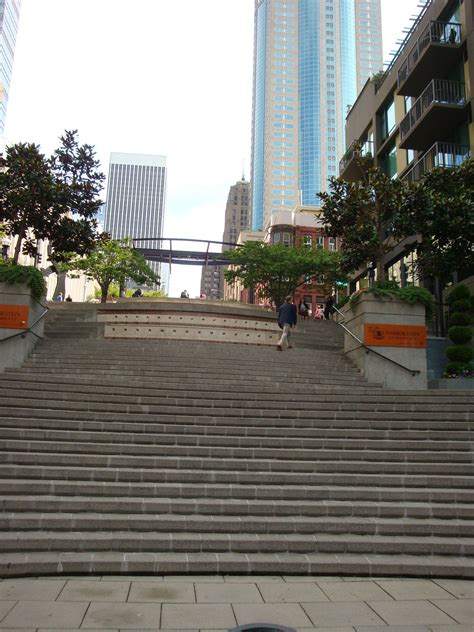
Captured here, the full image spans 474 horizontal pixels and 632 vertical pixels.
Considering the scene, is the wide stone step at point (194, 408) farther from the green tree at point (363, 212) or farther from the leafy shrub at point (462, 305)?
the green tree at point (363, 212)

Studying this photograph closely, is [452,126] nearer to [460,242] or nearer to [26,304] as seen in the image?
[460,242]

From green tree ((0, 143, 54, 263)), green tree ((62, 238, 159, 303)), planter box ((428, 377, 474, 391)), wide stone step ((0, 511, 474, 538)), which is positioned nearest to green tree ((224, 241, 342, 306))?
green tree ((62, 238, 159, 303))

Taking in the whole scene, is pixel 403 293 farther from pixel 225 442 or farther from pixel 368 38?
pixel 368 38

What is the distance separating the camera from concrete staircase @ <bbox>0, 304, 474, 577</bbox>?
19.3 feet

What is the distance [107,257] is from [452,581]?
2980 cm

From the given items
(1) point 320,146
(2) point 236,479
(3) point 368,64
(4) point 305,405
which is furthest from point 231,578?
(3) point 368,64

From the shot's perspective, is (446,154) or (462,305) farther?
(446,154)

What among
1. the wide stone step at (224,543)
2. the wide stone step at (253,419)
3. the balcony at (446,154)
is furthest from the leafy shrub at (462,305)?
the wide stone step at (224,543)

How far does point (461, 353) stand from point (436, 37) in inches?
629

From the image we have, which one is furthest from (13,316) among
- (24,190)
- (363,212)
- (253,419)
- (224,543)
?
(363,212)

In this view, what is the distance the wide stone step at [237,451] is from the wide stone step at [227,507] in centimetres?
112

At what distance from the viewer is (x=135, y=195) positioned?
613ft

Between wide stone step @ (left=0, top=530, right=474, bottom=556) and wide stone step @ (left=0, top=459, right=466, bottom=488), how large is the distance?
1136 millimetres

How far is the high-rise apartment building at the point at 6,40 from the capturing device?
107 meters
